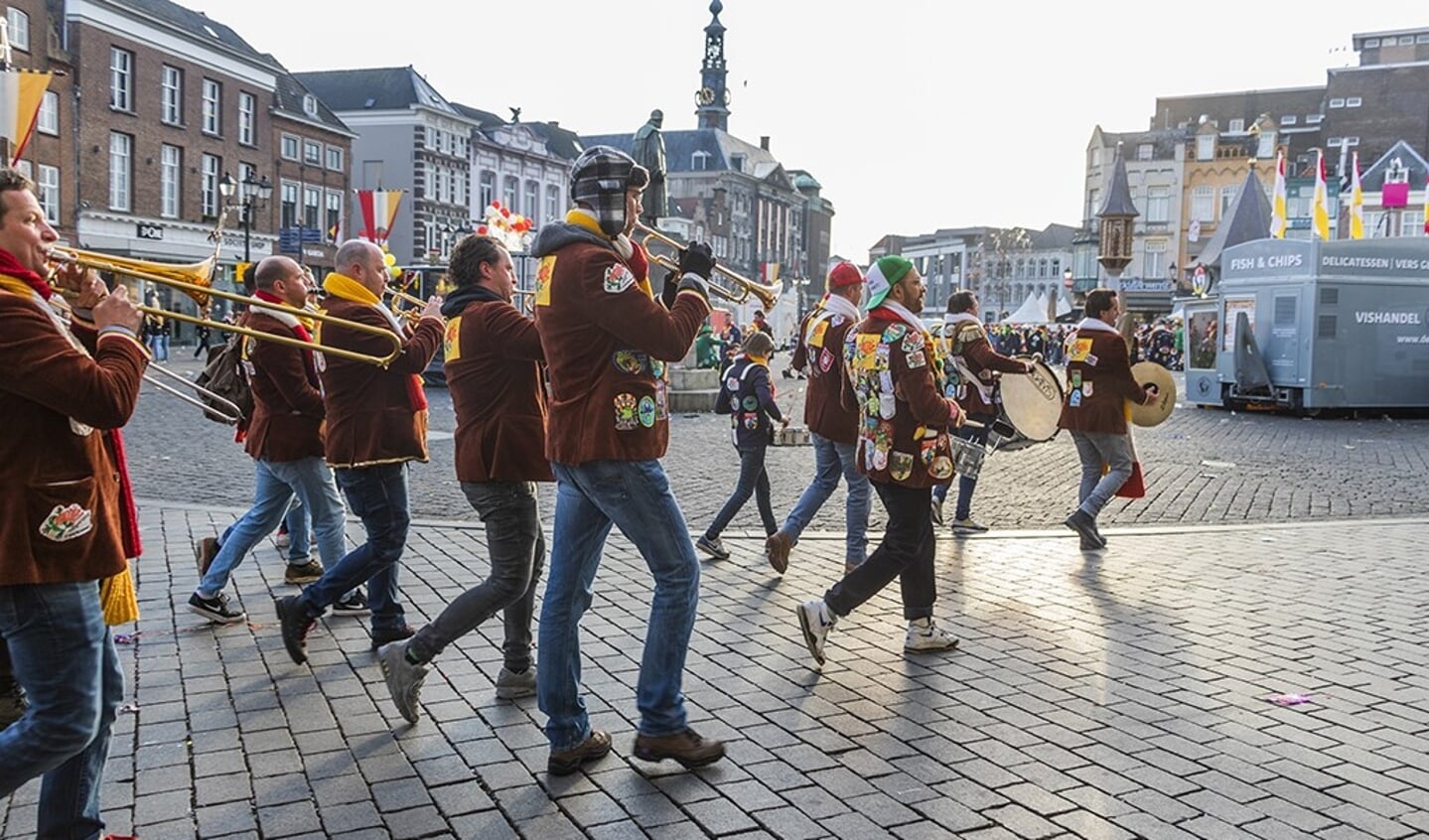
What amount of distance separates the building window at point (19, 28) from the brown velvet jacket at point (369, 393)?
35880mm

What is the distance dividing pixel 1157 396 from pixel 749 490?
3437mm

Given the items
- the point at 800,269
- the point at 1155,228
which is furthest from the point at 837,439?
the point at 800,269

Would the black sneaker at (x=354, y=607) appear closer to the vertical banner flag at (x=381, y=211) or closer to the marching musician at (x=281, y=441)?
the marching musician at (x=281, y=441)

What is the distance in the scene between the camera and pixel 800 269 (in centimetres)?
12325

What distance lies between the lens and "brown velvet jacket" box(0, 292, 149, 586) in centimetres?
296

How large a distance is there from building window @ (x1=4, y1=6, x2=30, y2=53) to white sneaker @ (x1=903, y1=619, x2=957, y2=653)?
3739 cm

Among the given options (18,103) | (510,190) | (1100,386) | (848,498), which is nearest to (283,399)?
(18,103)

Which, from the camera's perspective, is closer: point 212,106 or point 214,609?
point 214,609

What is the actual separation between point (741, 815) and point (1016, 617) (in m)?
3.14

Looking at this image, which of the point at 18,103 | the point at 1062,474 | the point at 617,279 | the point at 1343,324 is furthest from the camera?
the point at 1343,324

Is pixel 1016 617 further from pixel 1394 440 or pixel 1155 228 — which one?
pixel 1155 228

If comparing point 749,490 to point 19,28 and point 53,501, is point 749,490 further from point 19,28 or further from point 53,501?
point 19,28

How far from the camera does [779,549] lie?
7.55 metres

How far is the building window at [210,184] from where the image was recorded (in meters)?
45.2
